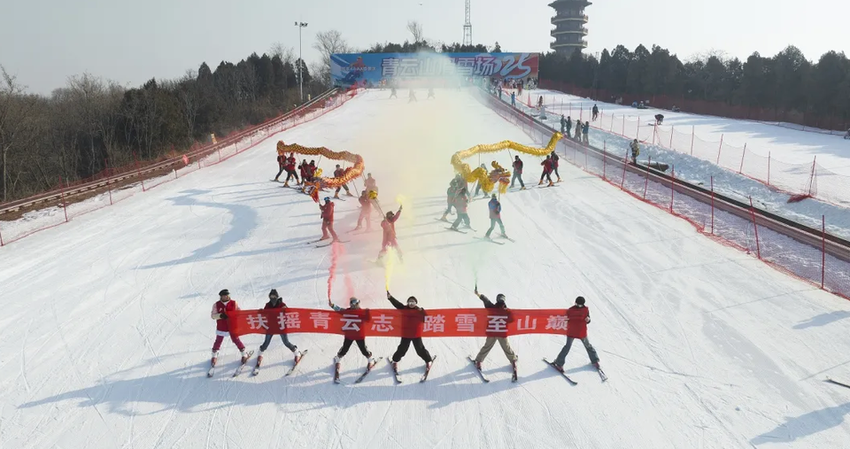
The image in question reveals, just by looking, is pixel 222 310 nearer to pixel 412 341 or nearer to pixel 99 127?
pixel 412 341

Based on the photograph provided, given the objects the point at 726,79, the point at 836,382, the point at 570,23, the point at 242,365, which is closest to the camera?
the point at 836,382

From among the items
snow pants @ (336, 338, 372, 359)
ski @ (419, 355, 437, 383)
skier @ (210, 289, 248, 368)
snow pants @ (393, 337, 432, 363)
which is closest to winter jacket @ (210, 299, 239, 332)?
skier @ (210, 289, 248, 368)

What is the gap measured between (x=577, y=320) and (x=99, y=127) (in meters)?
48.6

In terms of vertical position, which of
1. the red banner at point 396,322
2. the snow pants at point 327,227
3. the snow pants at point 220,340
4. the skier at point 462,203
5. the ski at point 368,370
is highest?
the skier at point 462,203

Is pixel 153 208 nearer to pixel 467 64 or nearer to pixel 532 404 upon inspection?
pixel 532 404

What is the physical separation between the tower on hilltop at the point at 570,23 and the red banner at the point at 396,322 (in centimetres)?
10768

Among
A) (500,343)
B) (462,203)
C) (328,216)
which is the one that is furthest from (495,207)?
(500,343)

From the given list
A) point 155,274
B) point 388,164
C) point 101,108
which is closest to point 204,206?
point 155,274

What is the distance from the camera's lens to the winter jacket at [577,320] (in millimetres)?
8305

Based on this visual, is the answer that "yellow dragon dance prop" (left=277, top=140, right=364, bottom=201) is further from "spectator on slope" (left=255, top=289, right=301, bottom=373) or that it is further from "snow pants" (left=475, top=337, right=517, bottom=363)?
"snow pants" (left=475, top=337, right=517, bottom=363)

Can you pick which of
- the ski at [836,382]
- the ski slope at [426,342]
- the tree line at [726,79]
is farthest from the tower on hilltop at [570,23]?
the ski at [836,382]

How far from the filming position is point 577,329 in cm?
838

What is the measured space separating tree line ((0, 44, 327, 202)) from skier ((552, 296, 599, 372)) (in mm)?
31440

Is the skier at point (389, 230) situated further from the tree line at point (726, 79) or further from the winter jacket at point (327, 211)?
the tree line at point (726, 79)
